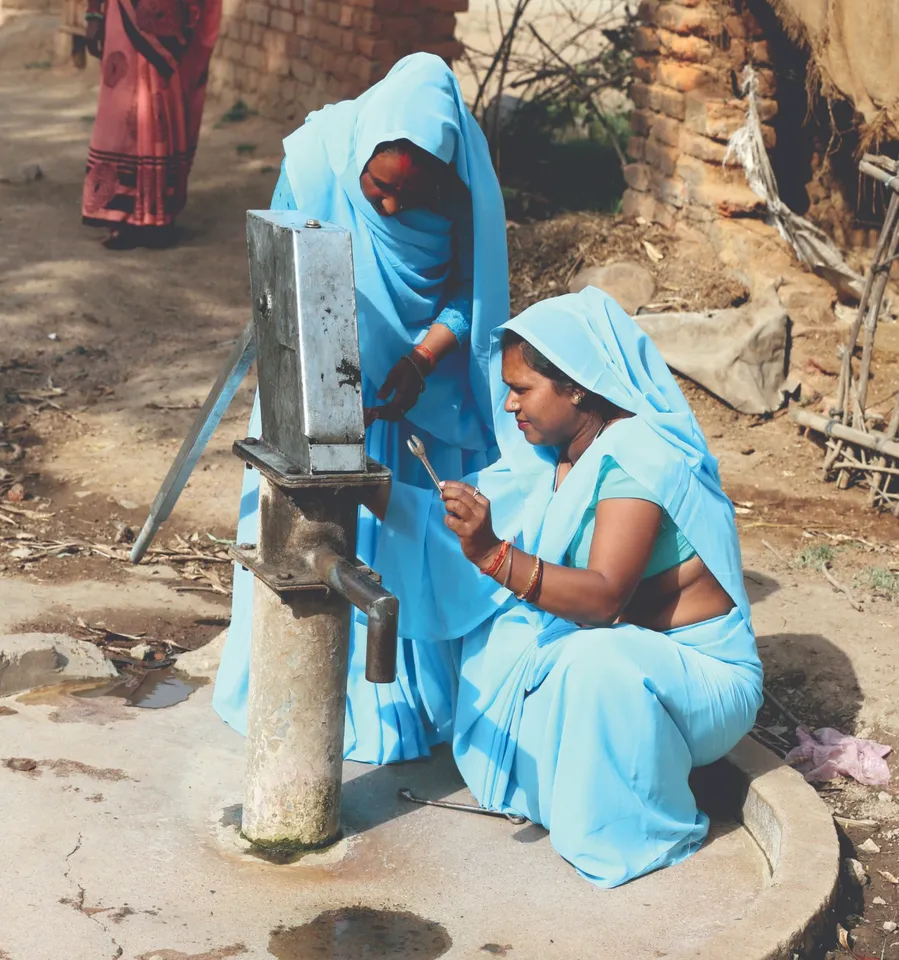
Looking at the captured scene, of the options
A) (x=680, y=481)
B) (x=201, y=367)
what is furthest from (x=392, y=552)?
(x=201, y=367)

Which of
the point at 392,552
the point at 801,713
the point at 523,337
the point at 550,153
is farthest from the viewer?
the point at 550,153

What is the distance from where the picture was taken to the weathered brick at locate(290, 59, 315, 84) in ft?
31.4

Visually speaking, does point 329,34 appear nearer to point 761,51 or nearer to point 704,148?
point 704,148

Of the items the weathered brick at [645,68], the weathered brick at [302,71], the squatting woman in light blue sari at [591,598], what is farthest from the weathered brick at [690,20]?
the squatting woman in light blue sari at [591,598]

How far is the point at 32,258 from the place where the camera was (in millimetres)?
7844

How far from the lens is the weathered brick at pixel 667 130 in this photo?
7423mm

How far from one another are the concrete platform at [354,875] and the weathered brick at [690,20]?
4675 mm

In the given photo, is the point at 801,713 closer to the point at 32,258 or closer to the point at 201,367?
the point at 201,367

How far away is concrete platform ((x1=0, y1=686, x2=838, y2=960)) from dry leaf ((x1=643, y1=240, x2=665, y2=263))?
4.41m

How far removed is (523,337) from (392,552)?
1.92ft

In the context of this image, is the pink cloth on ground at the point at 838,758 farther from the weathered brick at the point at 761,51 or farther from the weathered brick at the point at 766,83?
the weathered brick at the point at 761,51

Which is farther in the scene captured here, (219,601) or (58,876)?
(219,601)

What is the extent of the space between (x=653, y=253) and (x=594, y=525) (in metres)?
4.65

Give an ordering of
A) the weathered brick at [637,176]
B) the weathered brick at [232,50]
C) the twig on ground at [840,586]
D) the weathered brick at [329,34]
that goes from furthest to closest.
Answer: the weathered brick at [232,50] → the weathered brick at [329,34] → the weathered brick at [637,176] → the twig on ground at [840,586]
